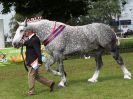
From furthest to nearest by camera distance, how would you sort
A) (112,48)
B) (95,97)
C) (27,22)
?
(112,48), (27,22), (95,97)

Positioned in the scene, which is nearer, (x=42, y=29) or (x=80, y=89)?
(x=80, y=89)

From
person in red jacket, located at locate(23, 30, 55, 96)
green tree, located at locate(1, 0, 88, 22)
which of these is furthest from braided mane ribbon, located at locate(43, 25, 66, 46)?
green tree, located at locate(1, 0, 88, 22)

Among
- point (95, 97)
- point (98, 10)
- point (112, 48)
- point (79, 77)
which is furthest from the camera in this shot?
point (98, 10)

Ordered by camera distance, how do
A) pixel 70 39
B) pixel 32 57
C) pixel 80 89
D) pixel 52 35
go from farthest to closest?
pixel 70 39
pixel 52 35
pixel 80 89
pixel 32 57

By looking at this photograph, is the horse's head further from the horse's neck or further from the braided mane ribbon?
the braided mane ribbon

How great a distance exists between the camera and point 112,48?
15.0 m

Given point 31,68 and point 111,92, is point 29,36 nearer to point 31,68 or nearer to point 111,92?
point 31,68

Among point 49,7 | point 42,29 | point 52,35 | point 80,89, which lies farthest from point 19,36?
point 49,7

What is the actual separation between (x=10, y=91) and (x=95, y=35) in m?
3.22

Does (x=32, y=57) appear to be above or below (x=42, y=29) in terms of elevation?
below

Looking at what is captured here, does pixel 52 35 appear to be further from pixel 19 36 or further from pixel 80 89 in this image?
pixel 80 89

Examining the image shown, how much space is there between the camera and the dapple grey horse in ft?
45.1

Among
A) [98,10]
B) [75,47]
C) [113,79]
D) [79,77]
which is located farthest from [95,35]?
[98,10]

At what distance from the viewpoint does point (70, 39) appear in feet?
46.2
